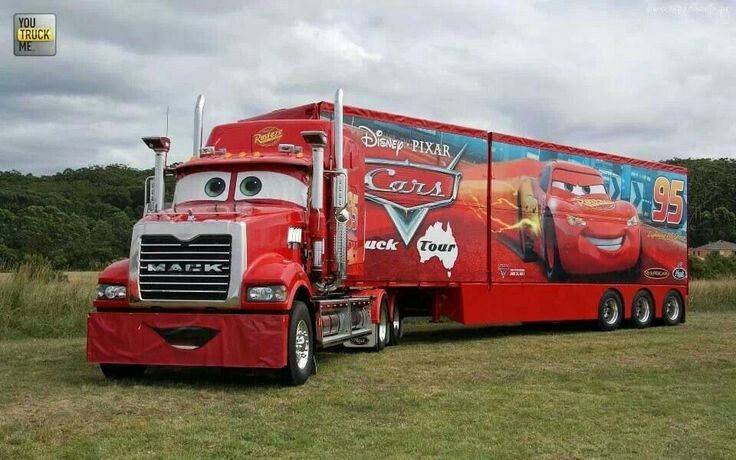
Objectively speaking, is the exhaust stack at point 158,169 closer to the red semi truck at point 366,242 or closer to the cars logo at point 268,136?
the red semi truck at point 366,242

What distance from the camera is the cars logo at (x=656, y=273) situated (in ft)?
68.0

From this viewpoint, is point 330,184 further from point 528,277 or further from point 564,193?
point 564,193

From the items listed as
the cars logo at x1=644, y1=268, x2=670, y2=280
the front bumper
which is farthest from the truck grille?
the cars logo at x1=644, y1=268, x2=670, y2=280

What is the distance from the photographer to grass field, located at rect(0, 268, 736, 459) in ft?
21.9

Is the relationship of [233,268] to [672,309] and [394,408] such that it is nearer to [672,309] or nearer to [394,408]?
[394,408]

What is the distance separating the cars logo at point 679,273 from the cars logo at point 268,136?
13.7 metres

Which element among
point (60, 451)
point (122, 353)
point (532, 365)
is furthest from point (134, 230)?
point (532, 365)

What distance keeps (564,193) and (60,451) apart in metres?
14.1

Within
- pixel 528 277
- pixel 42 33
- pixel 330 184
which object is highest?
pixel 42 33

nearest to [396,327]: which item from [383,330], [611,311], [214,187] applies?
[383,330]

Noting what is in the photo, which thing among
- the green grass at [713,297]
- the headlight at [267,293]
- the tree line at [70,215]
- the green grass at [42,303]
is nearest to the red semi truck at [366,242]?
the headlight at [267,293]

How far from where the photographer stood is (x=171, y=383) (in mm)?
9773

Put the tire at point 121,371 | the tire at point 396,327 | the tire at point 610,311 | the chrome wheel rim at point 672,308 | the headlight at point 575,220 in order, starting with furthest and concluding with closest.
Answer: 1. the chrome wheel rim at point 672,308
2. the tire at point 610,311
3. the headlight at point 575,220
4. the tire at point 396,327
5. the tire at point 121,371

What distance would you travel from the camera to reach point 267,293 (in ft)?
30.0
